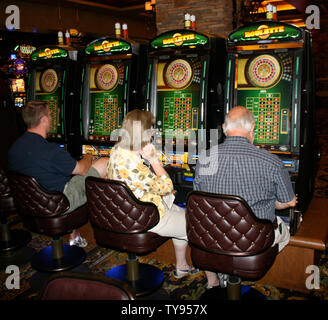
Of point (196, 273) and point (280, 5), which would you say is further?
point (280, 5)

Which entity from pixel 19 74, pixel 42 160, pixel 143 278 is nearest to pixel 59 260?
pixel 143 278

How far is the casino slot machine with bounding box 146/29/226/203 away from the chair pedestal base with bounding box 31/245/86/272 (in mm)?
1052

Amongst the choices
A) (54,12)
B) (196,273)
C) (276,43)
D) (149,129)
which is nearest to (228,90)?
(276,43)

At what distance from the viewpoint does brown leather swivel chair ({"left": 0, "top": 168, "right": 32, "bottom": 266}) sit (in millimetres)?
3355

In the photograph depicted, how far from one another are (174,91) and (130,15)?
839 centimetres

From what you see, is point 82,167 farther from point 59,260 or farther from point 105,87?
point 105,87

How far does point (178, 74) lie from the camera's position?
10.8ft

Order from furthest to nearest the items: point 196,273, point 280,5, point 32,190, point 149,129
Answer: point 280,5 < point 196,273 < point 32,190 < point 149,129

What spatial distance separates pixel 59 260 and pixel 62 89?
1979 mm

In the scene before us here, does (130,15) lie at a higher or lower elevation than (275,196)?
higher

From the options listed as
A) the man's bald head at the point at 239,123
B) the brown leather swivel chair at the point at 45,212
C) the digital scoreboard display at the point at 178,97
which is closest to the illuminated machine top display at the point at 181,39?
the digital scoreboard display at the point at 178,97

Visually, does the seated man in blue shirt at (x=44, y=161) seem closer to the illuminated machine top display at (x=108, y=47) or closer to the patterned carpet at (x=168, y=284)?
the patterned carpet at (x=168, y=284)

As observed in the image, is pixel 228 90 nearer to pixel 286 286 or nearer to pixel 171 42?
pixel 171 42

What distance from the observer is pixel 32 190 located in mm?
2711
